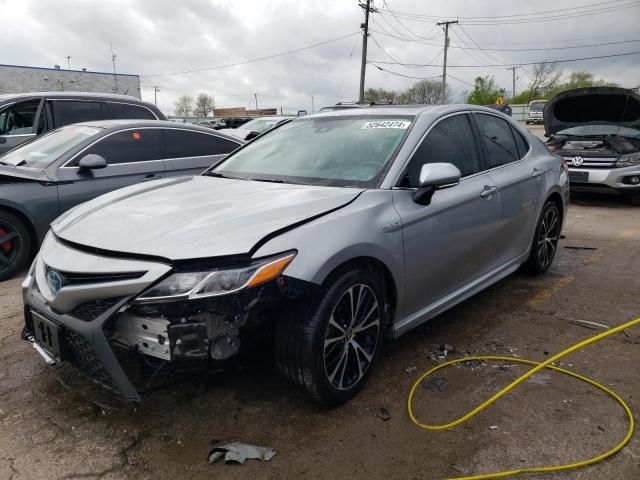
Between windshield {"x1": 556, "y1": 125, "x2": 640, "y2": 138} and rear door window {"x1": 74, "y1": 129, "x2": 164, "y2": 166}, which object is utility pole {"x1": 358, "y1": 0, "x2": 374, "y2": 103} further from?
rear door window {"x1": 74, "y1": 129, "x2": 164, "y2": 166}

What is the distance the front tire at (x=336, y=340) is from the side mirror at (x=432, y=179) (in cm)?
58

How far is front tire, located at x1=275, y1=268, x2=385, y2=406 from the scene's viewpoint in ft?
7.98

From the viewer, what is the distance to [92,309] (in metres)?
2.28

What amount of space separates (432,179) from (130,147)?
3868 mm

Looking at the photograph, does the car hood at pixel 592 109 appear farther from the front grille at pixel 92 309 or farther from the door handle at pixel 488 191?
the front grille at pixel 92 309

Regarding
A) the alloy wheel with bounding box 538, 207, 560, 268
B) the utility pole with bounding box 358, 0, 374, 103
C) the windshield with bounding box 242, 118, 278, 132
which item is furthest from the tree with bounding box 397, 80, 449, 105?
the alloy wheel with bounding box 538, 207, 560, 268

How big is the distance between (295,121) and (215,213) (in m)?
1.69

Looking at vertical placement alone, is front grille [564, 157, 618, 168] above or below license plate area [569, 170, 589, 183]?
above

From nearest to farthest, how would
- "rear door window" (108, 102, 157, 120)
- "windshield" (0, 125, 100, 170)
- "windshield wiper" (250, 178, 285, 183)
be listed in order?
"windshield wiper" (250, 178, 285, 183)
"windshield" (0, 125, 100, 170)
"rear door window" (108, 102, 157, 120)

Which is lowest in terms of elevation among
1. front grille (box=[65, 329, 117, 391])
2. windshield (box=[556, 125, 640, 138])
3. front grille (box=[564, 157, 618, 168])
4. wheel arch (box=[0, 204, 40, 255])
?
front grille (box=[65, 329, 117, 391])

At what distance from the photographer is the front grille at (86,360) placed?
2.28 m

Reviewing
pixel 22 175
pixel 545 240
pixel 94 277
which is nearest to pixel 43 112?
pixel 22 175

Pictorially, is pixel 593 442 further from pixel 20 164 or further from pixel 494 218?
pixel 20 164

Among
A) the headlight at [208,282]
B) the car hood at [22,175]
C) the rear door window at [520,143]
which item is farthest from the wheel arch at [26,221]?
the rear door window at [520,143]
